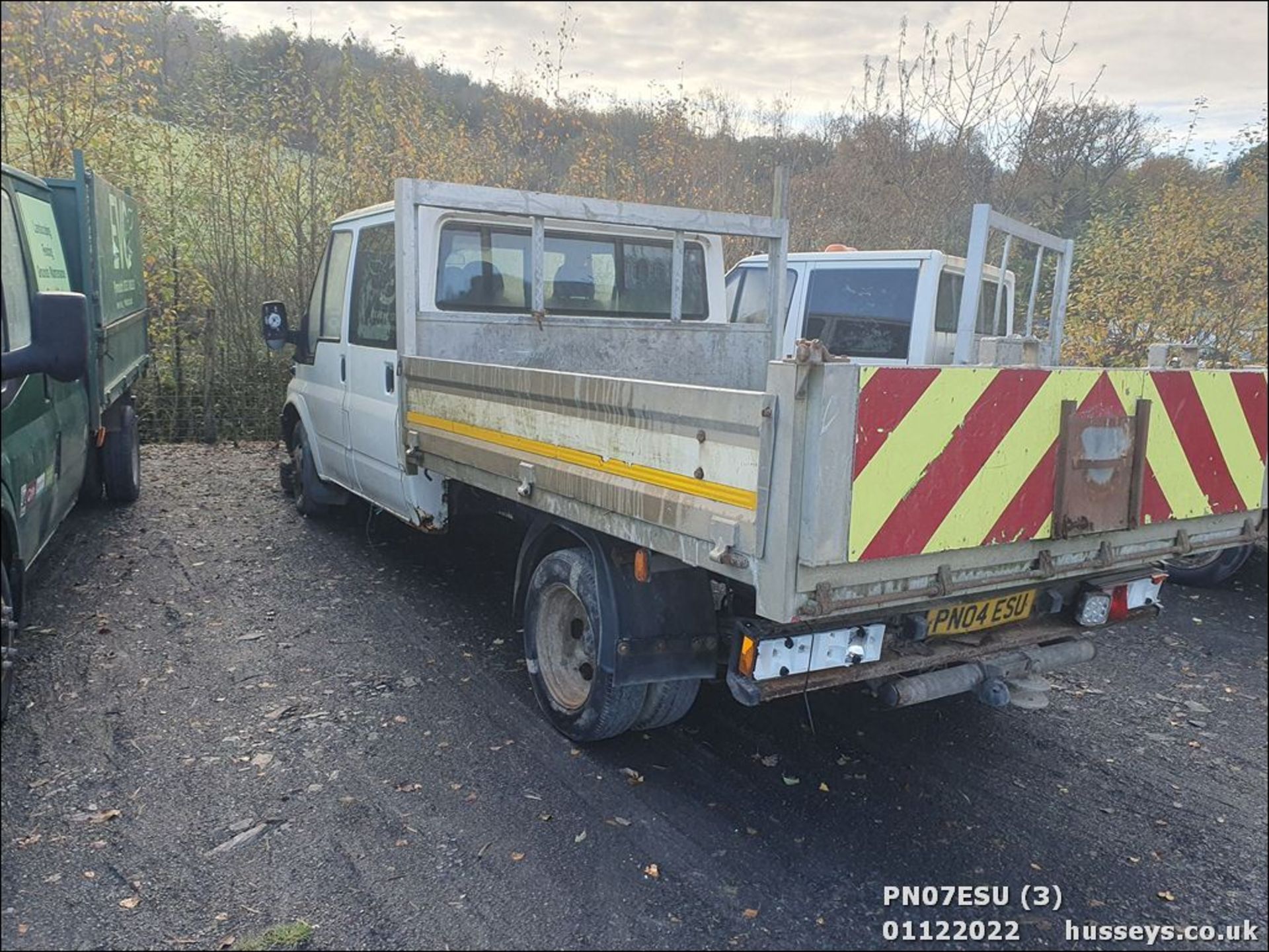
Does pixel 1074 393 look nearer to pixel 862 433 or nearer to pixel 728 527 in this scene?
pixel 862 433

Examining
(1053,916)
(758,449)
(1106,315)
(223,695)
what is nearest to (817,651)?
(758,449)

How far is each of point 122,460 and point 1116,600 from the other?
7317 millimetres

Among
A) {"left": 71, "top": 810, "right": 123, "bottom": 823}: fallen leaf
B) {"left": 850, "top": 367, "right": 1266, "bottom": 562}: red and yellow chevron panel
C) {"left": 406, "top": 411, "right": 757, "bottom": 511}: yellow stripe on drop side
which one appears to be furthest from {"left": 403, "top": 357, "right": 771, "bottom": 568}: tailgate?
{"left": 71, "top": 810, "right": 123, "bottom": 823}: fallen leaf

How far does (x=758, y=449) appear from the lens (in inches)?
99.2

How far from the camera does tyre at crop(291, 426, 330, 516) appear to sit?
6.96 m

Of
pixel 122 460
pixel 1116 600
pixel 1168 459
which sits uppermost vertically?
pixel 1168 459

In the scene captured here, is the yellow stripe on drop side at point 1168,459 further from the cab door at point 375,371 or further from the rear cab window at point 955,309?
the rear cab window at point 955,309

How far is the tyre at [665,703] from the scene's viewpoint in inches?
138

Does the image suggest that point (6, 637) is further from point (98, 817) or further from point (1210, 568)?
point (1210, 568)

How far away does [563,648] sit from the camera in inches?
152

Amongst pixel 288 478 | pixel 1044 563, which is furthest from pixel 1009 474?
pixel 288 478

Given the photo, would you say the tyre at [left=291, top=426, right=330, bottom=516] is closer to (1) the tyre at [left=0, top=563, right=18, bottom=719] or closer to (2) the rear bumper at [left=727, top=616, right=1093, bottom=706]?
(1) the tyre at [left=0, top=563, right=18, bottom=719]

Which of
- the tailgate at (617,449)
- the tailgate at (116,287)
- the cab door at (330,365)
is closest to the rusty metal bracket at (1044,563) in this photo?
the tailgate at (617,449)

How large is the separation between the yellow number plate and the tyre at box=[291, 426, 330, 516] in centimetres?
518
